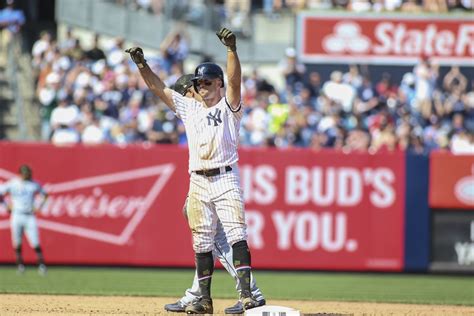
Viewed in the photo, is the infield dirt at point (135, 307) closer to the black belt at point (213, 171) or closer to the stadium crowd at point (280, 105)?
the black belt at point (213, 171)

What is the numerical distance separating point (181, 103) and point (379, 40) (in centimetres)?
1254

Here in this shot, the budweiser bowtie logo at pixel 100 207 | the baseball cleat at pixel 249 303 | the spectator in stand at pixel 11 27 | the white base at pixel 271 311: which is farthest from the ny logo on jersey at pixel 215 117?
the spectator in stand at pixel 11 27

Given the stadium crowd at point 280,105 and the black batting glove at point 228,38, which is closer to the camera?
the black batting glove at point 228,38

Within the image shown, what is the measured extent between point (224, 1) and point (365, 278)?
7745mm

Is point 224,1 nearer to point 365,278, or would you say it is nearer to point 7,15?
point 7,15

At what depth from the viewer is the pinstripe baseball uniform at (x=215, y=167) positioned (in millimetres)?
9422

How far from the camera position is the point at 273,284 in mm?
15656

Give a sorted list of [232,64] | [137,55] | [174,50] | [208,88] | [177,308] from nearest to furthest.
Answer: [232,64]
[208,88]
[137,55]
[177,308]
[174,50]

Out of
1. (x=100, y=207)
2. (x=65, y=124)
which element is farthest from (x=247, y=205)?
(x=65, y=124)

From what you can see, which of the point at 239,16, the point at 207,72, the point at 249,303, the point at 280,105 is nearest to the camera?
the point at 249,303

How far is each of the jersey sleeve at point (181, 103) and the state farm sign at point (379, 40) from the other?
12.1 m

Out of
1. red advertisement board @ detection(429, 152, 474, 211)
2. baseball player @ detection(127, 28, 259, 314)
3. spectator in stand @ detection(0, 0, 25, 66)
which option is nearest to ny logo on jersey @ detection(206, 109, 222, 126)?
baseball player @ detection(127, 28, 259, 314)

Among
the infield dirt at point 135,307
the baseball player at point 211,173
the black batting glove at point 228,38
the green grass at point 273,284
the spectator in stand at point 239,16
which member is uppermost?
the spectator in stand at point 239,16

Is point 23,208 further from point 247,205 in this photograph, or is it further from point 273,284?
point 273,284
